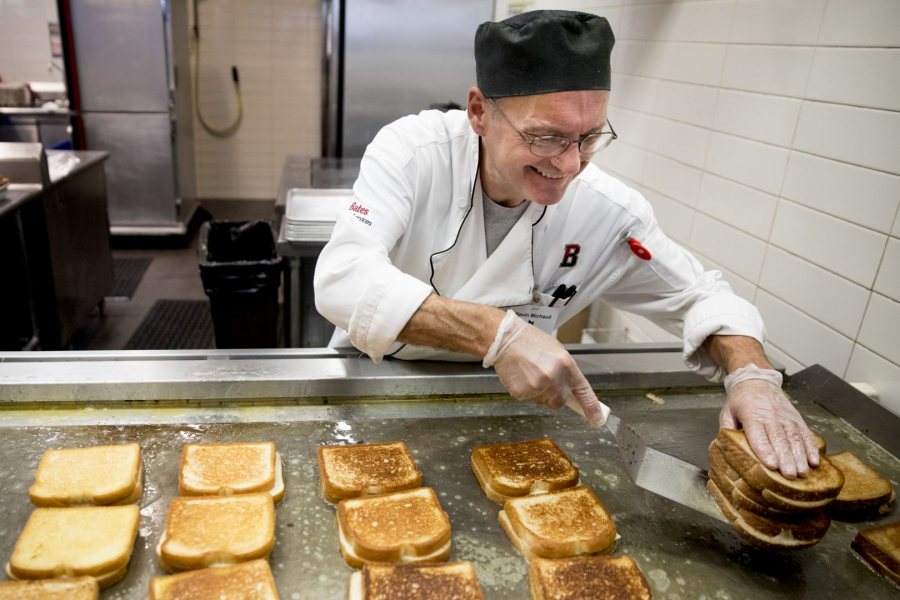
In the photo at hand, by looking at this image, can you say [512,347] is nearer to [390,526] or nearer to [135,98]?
[390,526]

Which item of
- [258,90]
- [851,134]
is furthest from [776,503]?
[258,90]

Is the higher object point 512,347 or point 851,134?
point 851,134

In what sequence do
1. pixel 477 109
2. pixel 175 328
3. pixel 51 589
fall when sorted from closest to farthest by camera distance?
pixel 51 589 → pixel 477 109 → pixel 175 328

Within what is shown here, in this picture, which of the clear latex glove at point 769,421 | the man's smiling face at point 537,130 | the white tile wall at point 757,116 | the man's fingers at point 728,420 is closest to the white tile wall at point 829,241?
the white tile wall at point 757,116

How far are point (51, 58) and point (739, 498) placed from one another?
7.38 metres

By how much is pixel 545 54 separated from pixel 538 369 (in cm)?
66

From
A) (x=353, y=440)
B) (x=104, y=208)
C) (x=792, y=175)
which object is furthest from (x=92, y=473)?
(x=104, y=208)

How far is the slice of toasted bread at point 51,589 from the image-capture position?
3.13 feet

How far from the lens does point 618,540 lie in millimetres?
1228

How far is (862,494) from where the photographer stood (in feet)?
4.31

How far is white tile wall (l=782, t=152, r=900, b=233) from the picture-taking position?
5.41ft

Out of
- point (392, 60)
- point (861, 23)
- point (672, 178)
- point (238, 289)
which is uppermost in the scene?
point (861, 23)

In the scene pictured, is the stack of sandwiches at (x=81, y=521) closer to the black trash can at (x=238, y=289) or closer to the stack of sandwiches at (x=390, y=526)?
the stack of sandwiches at (x=390, y=526)

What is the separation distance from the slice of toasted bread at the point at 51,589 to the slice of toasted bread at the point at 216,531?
113mm
